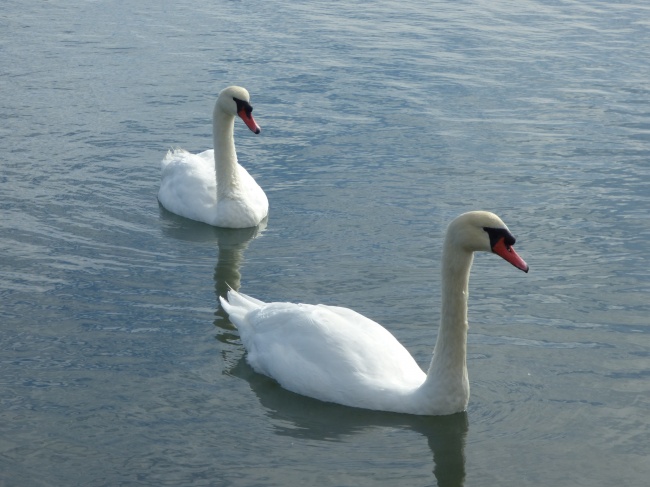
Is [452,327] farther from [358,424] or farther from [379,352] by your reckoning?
[358,424]

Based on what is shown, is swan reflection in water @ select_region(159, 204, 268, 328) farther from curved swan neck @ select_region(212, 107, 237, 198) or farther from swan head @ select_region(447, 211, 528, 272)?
swan head @ select_region(447, 211, 528, 272)

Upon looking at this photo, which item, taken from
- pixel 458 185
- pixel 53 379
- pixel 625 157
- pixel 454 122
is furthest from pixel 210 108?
pixel 53 379

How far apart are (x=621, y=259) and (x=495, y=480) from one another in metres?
4.07

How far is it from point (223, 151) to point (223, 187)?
Answer: 1.28 feet

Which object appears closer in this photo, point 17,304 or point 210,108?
point 17,304

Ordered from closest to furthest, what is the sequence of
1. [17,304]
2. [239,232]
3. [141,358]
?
[141,358] < [17,304] < [239,232]

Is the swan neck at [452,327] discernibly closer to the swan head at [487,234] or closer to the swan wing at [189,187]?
the swan head at [487,234]

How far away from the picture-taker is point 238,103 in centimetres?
1184

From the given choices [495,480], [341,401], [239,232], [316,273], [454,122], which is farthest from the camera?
[454,122]

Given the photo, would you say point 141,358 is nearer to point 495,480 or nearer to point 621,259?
point 495,480

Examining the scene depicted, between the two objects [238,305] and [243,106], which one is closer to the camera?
[238,305]

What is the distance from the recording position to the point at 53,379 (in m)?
8.16

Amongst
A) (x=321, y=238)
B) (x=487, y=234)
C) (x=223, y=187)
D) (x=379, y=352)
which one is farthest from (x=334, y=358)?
(x=223, y=187)

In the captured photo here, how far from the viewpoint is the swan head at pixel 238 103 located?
11.8 meters
